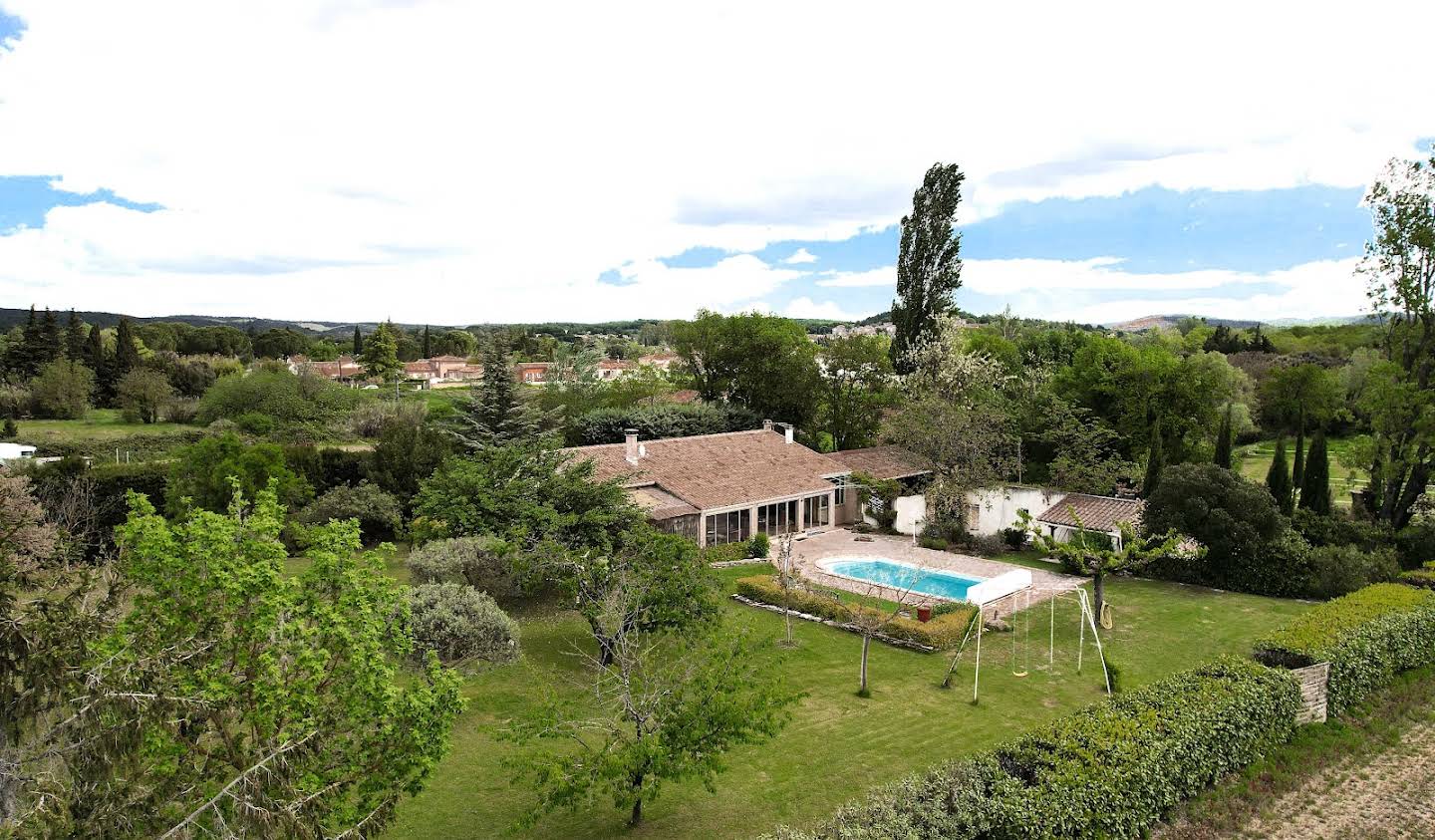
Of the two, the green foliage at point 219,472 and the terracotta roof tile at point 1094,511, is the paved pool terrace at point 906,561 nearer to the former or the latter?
the terracotta roof tile at point 1094,511

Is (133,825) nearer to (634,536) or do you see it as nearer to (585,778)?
(585,778)

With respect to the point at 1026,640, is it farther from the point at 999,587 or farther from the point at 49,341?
the point at 49,341

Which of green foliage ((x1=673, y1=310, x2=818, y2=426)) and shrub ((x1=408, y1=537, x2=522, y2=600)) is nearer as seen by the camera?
shrub ((x1=408, y1=537, x2=522, y2=600))

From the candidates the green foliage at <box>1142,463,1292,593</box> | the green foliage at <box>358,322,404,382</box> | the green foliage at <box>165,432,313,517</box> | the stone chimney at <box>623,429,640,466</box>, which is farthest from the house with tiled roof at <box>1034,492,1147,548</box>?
the green foliage at <box>358,322,404,382</box>

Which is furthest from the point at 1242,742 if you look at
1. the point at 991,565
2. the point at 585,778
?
the point at 991,565

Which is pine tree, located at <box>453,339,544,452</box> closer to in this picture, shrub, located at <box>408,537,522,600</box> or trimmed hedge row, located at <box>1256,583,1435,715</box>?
shrub, located at <box>408,537,522,600</box>

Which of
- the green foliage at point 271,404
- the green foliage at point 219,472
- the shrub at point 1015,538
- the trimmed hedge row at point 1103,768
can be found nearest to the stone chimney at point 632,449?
the green foliage at point 219,472

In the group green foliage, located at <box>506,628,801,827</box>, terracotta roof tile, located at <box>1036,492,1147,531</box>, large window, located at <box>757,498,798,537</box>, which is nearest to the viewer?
green foliage, located at <box>506,628,801,827</box>
